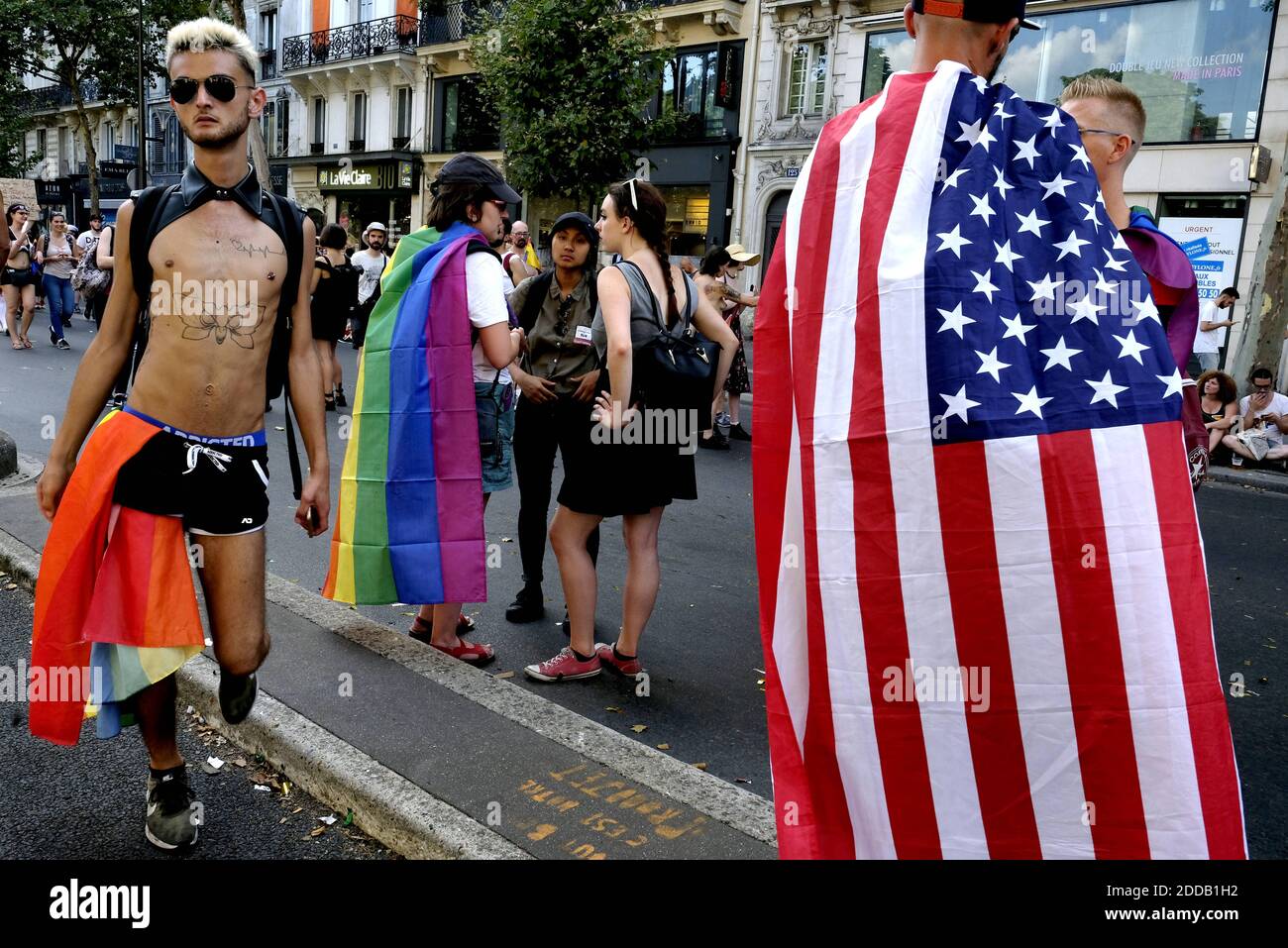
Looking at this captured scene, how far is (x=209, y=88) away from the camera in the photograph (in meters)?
2.74

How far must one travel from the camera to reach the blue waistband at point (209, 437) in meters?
2.70

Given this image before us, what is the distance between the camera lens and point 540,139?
2261 centimetres

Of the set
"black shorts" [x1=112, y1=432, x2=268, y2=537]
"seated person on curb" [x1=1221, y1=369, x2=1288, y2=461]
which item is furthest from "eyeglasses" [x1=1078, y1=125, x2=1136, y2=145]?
"seated person on curb" [x1=1221, y1=369, x2=1288, y2=461]

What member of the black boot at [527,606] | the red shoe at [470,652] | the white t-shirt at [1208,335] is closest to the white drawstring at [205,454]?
the red shoe at [470,652]

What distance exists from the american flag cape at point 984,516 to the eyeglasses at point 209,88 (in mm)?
1604

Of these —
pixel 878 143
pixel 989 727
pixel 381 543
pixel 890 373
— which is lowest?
pixel 381 543

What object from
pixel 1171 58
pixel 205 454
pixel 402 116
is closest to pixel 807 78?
pixel 1171 58

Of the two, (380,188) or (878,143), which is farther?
(380,188)

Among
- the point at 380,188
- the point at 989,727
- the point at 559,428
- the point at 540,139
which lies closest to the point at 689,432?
the point at 559,428

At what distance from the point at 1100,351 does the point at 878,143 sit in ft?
1.95

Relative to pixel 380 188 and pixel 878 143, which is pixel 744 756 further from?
pixel 380 188

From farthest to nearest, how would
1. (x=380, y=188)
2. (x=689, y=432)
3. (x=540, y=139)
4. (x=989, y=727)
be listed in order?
(x=380, y=188) → (x=540, y=139) → (x=689, y=432) → (x=989, y=727)

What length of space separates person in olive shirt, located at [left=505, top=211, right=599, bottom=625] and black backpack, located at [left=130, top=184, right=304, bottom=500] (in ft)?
5.50

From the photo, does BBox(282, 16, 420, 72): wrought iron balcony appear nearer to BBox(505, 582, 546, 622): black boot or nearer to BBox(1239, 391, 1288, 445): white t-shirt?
BBox(1239, 391, 1288, 445): white t-shirt
